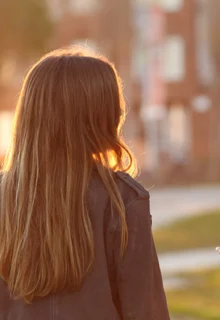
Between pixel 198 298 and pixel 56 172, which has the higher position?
pixel 56 172

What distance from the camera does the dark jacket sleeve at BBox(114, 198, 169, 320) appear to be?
3205mm

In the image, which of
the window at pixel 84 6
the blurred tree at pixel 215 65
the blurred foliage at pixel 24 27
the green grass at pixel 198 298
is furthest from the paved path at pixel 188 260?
the window at pixel 84 6

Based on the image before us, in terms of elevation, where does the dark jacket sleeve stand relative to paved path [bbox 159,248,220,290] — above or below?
above

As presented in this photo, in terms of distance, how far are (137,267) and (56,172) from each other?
0.40 metres

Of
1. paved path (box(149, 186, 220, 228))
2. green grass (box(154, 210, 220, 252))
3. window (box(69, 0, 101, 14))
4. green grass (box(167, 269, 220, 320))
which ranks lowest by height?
paved path (box(149, 186, 220, 228))

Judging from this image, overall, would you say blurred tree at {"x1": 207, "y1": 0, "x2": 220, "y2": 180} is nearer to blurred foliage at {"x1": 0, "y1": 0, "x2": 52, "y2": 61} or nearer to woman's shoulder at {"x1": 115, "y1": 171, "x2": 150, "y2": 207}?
blurred foliage at {"x1": 0, "y1": 0, "x2": 52, "y2": 61}

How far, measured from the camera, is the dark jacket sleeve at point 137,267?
3205 mm

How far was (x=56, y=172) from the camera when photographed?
3.25m

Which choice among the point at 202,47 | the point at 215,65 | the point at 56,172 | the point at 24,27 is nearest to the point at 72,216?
the point at 56,172

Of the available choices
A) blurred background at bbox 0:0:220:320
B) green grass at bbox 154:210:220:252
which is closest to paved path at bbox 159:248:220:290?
green grass at bbox 154:210:220:252

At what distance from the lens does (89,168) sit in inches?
128

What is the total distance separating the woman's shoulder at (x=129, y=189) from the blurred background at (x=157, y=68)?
61.4ft

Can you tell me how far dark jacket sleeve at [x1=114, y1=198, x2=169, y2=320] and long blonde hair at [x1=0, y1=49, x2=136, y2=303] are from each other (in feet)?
0.13

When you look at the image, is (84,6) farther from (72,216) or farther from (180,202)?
(72,216)
